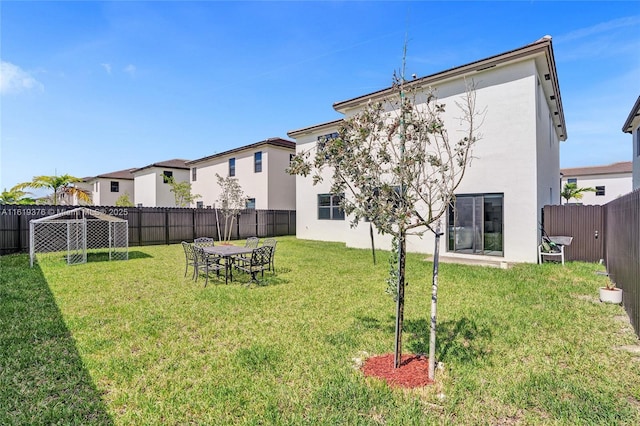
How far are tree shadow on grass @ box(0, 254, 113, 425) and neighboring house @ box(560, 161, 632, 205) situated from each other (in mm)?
41685

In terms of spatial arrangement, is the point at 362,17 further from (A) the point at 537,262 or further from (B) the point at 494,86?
(A) the point at 537,262

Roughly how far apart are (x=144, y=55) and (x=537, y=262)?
47.9 feet

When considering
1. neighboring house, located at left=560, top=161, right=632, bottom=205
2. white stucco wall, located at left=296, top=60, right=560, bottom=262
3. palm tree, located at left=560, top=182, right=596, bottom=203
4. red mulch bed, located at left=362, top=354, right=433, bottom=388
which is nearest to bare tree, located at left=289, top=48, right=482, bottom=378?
red mulch bed, located at left=362, top=354, right=433, bottom=388

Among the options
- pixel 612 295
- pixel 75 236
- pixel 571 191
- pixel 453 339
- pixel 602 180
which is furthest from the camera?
pixel 602 180

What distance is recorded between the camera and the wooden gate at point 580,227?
10.6 m

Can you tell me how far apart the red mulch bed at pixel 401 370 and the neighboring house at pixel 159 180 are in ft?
97.1

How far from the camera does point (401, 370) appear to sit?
3596 mm

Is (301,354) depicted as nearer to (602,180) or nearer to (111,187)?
(111,187)

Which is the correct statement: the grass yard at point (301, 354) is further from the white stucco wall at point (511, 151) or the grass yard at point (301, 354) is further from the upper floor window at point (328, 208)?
the upper floor window at point (328, 208)

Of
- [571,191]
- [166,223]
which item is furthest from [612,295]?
[571,191]

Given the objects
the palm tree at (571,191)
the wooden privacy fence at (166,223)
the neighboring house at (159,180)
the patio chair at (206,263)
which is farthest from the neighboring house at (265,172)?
the palm tree at (571,191)

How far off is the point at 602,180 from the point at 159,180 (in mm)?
45029

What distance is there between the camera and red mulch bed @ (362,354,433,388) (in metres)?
3.36

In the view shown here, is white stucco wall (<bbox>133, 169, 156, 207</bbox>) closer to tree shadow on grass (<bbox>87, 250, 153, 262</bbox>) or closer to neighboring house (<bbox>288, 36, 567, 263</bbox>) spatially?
tree shadow on grass (<bbox>87, 250, 153, 262</bbox>)
